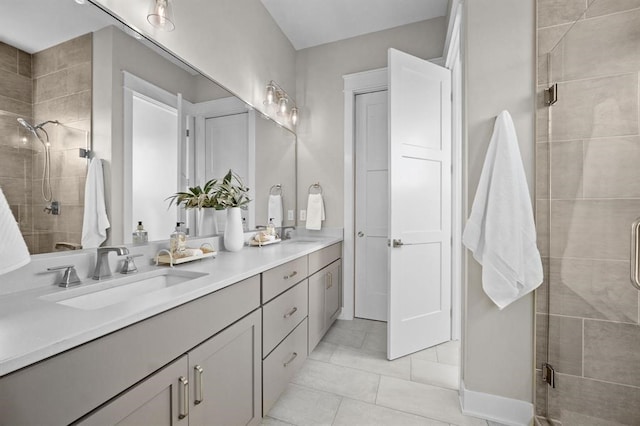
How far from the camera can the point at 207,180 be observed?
185cm

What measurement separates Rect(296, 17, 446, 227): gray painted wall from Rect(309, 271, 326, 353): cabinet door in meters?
0.80

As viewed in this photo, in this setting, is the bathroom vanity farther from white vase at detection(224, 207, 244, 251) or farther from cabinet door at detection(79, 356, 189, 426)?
white vase at detection(224, 207, 244, 251)

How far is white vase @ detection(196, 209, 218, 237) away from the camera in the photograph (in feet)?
5.85

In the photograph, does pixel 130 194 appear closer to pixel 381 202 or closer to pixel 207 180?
pixel 207 180

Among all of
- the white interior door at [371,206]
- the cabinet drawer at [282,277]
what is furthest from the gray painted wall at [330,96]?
the cabinet drawer at [282,277]

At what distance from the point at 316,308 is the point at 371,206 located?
118 cm

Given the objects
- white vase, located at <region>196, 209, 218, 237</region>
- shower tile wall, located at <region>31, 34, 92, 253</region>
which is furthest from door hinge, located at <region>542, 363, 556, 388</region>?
shower tile wall, located at <region>31, 34, 92, 253</region>

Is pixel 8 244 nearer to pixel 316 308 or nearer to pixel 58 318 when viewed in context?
pixel 58 318

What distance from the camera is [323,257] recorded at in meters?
2.32

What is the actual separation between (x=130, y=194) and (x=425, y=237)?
1.96 m

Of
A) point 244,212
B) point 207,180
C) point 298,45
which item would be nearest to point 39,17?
point 207,180

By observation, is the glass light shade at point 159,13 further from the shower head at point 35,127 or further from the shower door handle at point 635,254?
the shower door handle at point 635,254

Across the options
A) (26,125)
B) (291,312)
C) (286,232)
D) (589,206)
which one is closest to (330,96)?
(286,232)

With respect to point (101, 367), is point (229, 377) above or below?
below
